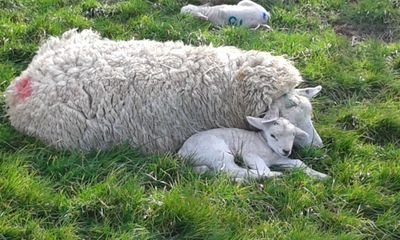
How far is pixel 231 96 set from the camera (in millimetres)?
6117

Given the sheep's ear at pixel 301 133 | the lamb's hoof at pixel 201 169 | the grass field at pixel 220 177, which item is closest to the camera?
the grass field at pixel 220 177

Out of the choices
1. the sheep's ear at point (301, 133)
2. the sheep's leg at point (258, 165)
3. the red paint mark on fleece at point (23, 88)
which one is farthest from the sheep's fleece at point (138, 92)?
the sheep's leg at point (258, 165)

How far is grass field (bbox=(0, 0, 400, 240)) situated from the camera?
476cm

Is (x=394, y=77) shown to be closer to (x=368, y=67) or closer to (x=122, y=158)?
(x=368, y=67)

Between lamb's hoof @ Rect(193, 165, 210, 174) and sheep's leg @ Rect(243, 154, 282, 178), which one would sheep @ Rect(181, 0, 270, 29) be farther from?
lamb's hoof @ Rect(193, 165, 210, 174)

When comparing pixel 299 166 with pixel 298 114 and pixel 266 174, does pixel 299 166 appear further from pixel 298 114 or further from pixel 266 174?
pixel 298 114

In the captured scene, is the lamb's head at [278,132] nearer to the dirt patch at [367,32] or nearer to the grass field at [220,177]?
the grass field at [220,177]

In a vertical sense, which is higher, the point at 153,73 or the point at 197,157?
the point at 153,73

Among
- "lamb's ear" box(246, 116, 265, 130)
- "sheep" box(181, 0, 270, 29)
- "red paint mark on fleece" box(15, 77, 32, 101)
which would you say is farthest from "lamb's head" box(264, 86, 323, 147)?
"sheep" box(181, 0, 270, 29)

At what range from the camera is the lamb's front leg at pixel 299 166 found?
5.64 meters

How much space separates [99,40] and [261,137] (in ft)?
5.37

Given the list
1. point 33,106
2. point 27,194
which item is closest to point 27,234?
point 27,194

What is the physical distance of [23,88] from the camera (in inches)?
238

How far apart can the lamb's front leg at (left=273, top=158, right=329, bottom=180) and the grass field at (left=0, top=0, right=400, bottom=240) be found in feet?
0.29
